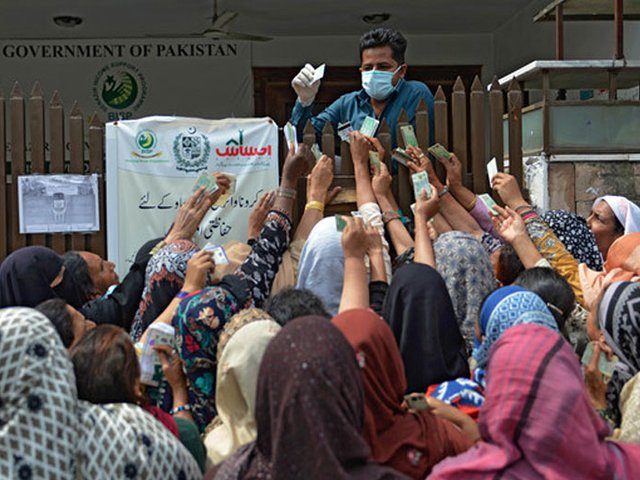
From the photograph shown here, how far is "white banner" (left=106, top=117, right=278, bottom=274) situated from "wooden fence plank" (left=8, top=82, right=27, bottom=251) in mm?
528

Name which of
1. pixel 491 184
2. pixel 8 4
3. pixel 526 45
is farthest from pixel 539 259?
pixel 8 4

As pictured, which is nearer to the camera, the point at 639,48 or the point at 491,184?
the point at 491,184

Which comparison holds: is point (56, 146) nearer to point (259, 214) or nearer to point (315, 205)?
point (259, 214)

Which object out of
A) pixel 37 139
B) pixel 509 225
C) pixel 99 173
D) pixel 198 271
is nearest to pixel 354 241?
pixel 198 271

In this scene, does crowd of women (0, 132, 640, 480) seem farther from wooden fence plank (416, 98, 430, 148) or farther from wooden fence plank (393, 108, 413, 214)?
wooden fence plank (416, 98, 430, 148)

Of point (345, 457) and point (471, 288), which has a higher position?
point (471, 288)

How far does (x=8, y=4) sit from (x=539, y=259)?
692cm

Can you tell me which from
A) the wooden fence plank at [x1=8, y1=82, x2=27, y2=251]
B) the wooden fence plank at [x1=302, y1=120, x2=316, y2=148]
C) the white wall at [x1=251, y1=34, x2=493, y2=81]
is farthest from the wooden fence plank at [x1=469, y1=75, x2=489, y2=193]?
the white wall at [x1=251, y1=34, x2=493, y2=81]

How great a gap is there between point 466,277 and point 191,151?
1.94 meters

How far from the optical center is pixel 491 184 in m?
5.01

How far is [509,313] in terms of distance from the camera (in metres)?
3.25

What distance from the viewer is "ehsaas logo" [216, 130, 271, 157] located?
5270 millimetres

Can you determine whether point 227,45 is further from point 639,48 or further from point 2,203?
point 2,203

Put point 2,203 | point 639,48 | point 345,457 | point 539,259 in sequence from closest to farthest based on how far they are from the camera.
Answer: point 345,457 < point 539,259 < point 2,203 < point 639,48
